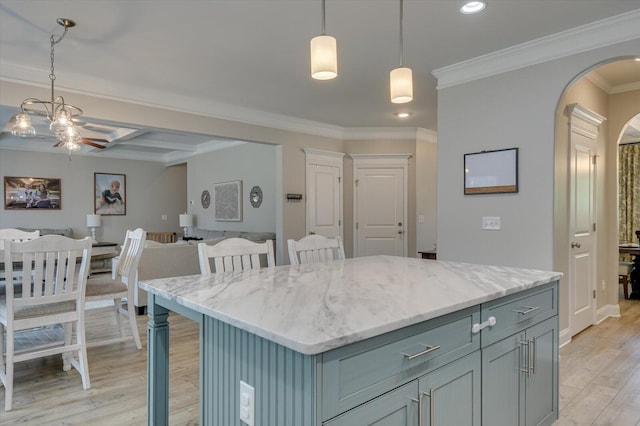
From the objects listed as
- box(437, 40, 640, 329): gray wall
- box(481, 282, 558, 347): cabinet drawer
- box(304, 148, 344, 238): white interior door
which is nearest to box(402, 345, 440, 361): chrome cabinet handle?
box(481, 282, 558, 347): cabinet drawer

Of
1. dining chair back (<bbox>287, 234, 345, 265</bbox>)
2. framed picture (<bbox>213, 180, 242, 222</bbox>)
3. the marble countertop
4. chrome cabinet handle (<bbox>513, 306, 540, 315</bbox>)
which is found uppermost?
framed picture (<bbox>213, 180, 242, 222</bbox>)

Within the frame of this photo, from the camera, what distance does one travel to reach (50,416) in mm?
2406

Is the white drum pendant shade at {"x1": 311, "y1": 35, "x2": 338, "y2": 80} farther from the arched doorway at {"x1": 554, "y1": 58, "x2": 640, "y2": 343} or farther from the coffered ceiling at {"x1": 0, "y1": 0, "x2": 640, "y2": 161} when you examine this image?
the arched doorway at {"x1": 554, "y1": 58, "x2": 640, "y2": 343}

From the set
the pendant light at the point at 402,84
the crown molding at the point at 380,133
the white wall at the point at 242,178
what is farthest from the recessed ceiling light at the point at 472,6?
the crown molding at the point at 380,133

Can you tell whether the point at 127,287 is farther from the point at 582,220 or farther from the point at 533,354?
the point at 582,220

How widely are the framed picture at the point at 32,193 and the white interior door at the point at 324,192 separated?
570cm

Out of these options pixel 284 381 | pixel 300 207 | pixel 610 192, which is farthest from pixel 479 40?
pixel 300 207

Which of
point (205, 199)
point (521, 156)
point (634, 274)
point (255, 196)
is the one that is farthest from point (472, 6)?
point (205, 199)

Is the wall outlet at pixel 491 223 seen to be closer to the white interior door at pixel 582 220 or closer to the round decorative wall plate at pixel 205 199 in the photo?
the white interior door at pixel 582 220

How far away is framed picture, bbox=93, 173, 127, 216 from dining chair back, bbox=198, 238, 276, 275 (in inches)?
300

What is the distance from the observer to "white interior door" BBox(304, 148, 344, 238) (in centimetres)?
605

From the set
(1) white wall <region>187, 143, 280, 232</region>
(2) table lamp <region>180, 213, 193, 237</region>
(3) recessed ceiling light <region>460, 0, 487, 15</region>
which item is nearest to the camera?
(3) recessed ceiling light <region>460, 0, 487, 15</region>

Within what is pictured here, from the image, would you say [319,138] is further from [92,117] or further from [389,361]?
[389,361]

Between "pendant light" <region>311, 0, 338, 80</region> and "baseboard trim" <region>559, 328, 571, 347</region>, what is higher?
"pendant light" <region>311, 0, 338, 80</region>
